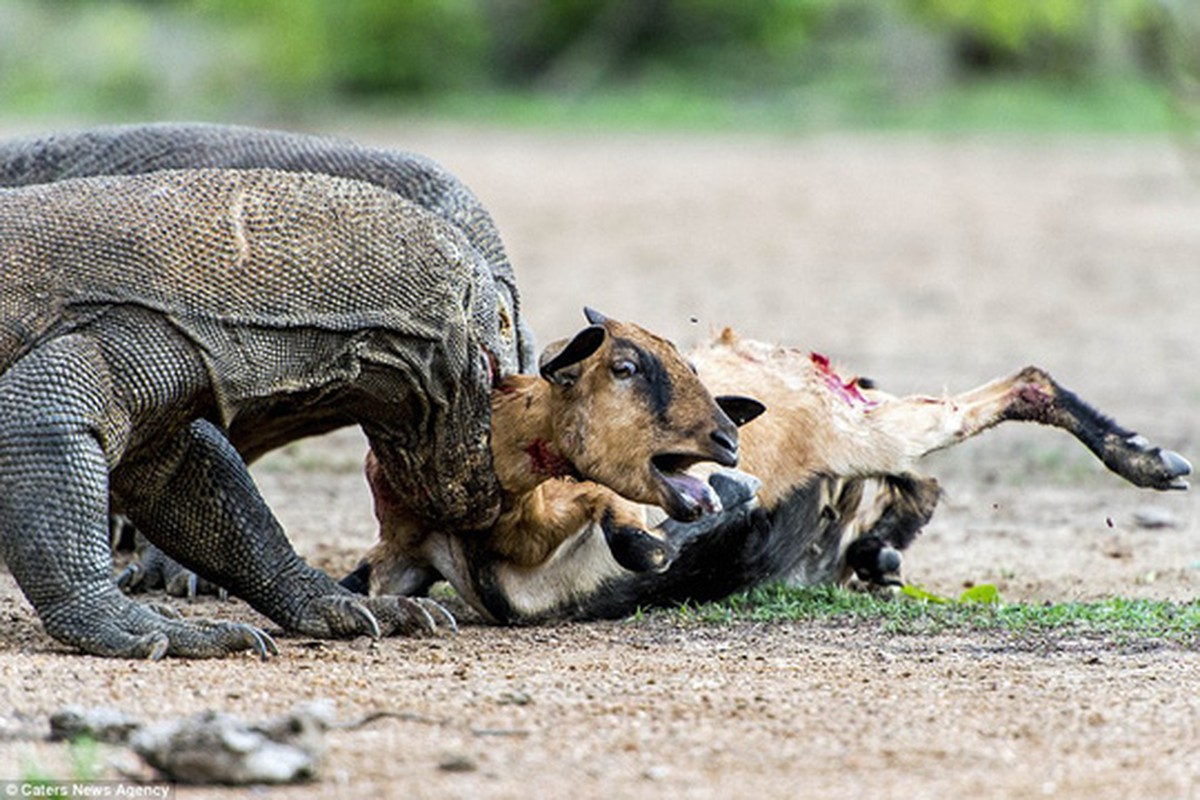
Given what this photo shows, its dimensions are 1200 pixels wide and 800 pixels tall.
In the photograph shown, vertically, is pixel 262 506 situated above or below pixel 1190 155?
below

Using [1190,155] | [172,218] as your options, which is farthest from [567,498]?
[1190,155]

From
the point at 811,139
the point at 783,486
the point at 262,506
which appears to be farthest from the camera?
the point at 811,139

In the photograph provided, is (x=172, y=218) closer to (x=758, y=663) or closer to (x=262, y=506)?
(x=262, y=506)

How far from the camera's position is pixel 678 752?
4.56 metres

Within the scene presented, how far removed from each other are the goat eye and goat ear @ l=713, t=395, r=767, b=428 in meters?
0.27

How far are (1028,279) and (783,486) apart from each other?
1126 centimetres

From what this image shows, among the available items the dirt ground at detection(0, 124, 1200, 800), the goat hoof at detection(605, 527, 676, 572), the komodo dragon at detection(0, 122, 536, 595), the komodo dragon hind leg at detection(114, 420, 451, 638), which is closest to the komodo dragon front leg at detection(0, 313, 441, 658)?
the dirt ground at detection(0, 124, 1200, 800)

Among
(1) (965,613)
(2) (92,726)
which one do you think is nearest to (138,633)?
(2) (92,726)

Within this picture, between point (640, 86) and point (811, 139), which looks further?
point (640, 86)

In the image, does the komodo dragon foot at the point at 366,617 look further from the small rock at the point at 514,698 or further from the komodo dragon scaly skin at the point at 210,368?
the small rock at the point at 514,698

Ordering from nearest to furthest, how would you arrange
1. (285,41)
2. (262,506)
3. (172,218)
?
(172,218), (262,506), (285,41)

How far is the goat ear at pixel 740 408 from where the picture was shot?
237 inches

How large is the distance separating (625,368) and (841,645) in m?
0.98

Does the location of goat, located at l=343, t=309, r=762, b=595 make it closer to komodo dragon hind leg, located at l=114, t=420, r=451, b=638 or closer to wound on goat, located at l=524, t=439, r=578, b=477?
wound on goat, located at l=524, t=439, r=578, b=477
